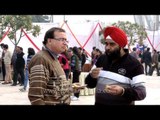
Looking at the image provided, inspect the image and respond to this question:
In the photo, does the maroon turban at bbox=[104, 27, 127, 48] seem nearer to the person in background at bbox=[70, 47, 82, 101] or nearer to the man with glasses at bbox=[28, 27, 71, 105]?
the man with glasses at bbox=[28, 27, 71, 105]

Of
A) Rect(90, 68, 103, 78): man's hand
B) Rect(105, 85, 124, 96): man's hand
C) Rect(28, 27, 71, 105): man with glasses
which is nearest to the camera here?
Rect(28, 27, 71, 105): man with glasses

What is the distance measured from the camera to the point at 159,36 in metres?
29.8

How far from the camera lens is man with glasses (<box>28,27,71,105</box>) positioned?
103 inches

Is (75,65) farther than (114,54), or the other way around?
(75,65)

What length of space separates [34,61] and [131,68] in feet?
2.67

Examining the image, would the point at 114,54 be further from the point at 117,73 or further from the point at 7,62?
the point at 7,62

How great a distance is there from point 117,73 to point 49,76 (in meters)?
0.64

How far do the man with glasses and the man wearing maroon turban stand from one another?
0.36 m

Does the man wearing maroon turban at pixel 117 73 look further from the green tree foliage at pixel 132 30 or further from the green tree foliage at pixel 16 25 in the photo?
the green tree foliage at pixel 132 30

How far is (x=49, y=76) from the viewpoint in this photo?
2682mm

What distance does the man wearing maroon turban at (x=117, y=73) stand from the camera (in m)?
2.98

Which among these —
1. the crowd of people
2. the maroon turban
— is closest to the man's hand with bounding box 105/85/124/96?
the crowd of people

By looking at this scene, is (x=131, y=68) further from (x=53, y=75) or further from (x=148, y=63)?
(x=148, y=63)

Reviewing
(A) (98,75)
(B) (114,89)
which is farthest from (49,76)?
(A) (98,75)
